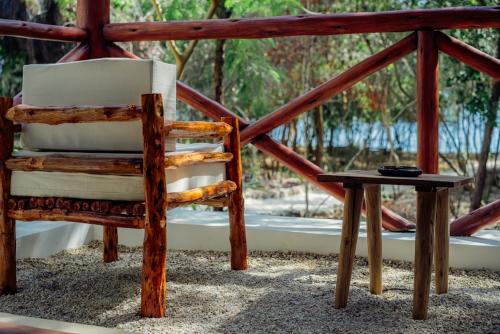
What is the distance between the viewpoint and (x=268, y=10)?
685cm

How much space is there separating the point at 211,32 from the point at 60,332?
231cm

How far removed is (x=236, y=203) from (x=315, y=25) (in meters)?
1.09

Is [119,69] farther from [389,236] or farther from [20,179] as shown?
[389,236]

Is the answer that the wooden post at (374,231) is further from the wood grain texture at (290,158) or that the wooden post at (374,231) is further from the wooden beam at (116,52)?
the wooden beam at (116,52)

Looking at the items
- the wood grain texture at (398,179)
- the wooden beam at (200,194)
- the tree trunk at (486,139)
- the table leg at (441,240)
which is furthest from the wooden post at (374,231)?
Result: the tree trunk at (486,139)

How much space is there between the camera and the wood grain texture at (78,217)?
6.77 ft

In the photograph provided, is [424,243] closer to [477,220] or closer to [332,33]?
[477,220]

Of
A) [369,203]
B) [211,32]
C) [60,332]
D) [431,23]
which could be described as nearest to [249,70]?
[211,32]

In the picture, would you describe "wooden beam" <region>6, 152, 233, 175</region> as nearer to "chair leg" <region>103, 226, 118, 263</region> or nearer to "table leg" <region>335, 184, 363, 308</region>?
"table leg" <region>335, 184, 363, 308</region>

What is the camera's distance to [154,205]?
2.02m

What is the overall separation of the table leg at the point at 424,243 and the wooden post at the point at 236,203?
36.0 inches

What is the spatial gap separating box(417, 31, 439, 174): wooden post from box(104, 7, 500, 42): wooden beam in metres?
0.09

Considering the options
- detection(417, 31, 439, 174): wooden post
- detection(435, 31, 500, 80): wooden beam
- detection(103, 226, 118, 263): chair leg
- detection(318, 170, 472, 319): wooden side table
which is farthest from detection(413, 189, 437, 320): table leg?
detection(103, 226, 118, 263): chair leg

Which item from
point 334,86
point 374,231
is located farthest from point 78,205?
point 334,86
